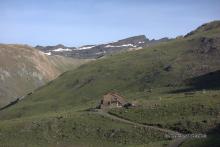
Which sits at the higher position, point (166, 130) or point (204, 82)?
point (204, 82)

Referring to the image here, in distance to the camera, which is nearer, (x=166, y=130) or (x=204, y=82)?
(x=166, y=130)

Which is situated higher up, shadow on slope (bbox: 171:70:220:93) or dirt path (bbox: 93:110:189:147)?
shadow on slope (bbox: 171:70:220:93)

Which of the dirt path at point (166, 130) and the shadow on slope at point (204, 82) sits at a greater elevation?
the shadow on slope at point (204, 82)

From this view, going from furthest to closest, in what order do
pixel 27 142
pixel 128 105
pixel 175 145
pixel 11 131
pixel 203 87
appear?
pixel 203 87 → pixel 128 105 → pixel 11 131 → pixel 27 142 → pixel 175 145

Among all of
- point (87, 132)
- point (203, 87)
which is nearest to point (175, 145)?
point (87, 132)

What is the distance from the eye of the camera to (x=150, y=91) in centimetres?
17538

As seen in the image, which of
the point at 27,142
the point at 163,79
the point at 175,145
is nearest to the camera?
the point at 175,145

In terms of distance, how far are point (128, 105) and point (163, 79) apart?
239ft

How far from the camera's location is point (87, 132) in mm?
106750

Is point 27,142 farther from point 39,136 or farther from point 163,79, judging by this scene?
point 163,79

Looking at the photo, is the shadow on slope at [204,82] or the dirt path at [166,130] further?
the shadow on slope at [204,82]

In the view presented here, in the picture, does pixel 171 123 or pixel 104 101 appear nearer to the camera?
pixel 171 123

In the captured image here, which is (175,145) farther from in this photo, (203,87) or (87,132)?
(203,87)

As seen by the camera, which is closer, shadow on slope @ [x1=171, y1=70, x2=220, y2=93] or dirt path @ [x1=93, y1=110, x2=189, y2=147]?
dirt path @ [x1=93, y1=110, x2=189, y2=147]
